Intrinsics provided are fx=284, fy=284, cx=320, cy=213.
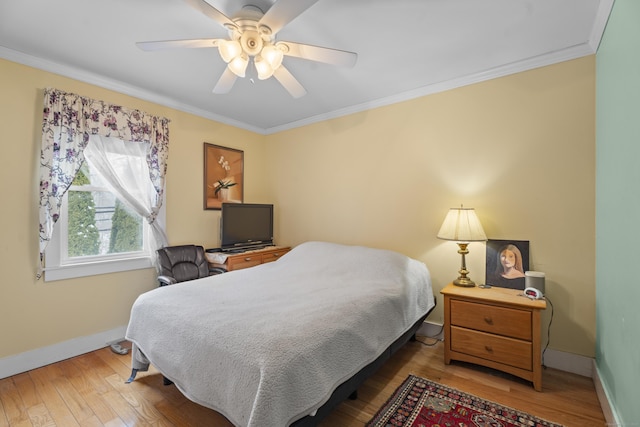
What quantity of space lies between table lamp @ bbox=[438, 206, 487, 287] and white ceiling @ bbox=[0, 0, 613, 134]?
1.30m

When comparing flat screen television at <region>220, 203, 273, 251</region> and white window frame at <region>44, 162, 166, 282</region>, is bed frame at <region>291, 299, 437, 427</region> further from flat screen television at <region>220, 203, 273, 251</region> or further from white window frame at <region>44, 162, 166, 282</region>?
white window frame at <region>44, 162, 166, 282</region>

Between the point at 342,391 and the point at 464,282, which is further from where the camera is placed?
the point at 464,282

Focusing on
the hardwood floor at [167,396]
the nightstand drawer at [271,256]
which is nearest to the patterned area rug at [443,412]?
the hardwood floor at [167,396]

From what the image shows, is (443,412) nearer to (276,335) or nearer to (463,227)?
(276,335)

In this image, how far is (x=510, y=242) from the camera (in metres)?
2.50

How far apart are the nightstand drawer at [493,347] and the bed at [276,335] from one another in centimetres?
34

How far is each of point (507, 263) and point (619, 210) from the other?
1.01m

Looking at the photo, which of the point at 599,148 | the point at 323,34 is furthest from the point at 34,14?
the point at 599,148

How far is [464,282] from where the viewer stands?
254cm

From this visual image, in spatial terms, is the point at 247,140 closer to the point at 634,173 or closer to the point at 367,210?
the point at 367,210

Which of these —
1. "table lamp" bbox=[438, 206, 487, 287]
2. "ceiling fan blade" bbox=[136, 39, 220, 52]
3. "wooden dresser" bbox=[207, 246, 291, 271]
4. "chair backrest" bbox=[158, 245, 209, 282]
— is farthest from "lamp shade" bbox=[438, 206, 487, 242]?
"chair backrest" bbox=[158, 245, 209, 282]

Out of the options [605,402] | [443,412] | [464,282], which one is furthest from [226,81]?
[605,402]

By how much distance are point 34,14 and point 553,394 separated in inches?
170

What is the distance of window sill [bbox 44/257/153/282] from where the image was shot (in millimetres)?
2482
